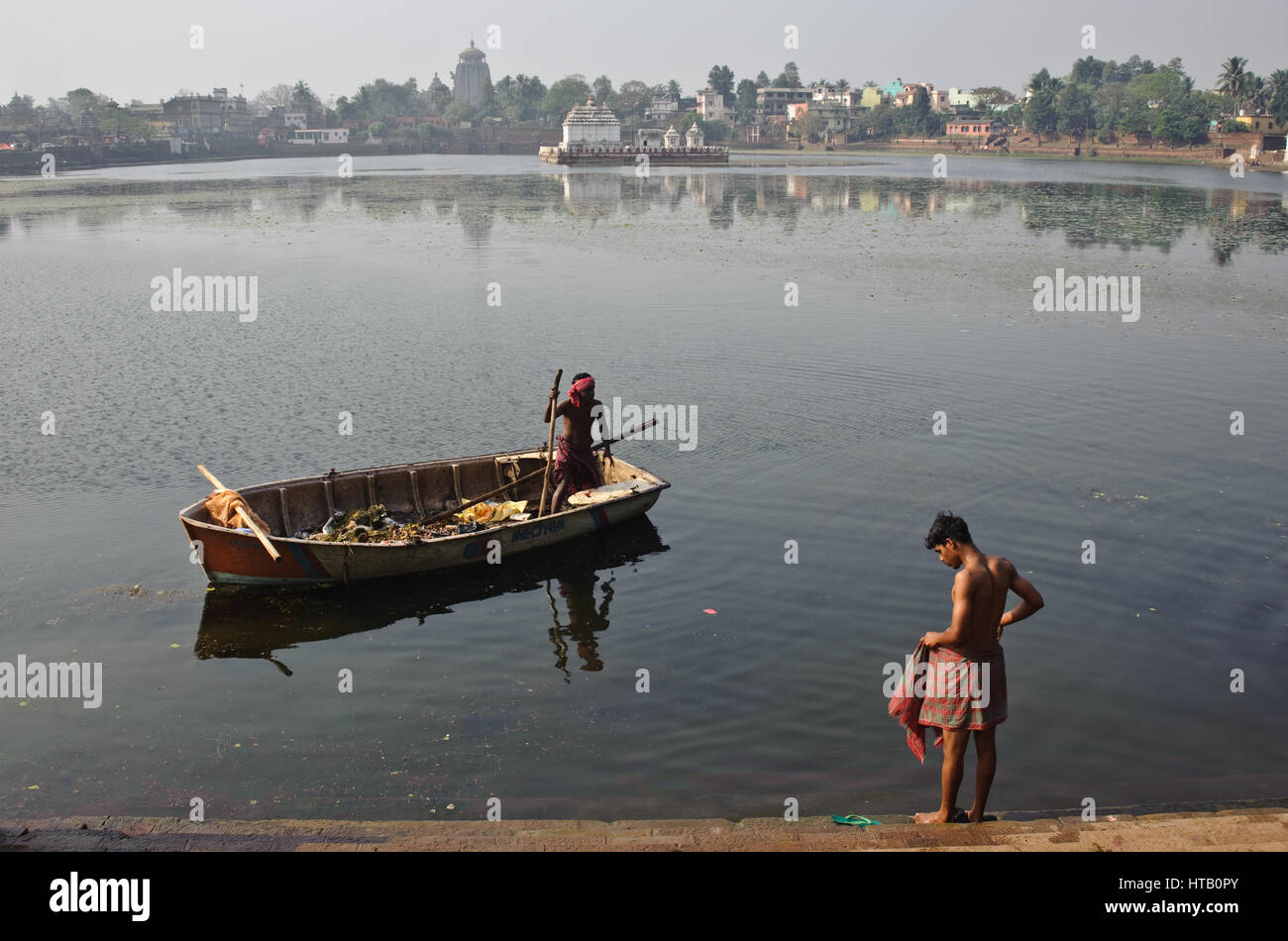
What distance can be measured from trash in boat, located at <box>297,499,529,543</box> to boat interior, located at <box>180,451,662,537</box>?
0.19 m

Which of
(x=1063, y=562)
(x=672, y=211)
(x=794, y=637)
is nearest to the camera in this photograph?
(x=794, y=637)

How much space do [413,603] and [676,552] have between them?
3436mm

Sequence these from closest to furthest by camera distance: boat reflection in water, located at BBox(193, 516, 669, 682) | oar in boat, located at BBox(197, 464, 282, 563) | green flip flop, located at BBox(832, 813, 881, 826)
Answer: green flip flop, located at BBox(832, 813, 881, 826) → boat reflection in water, located at BBox(193, 516, 669, 682) → oar in boat, located at BBox(197, 464, 282, 563)

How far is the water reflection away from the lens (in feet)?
172

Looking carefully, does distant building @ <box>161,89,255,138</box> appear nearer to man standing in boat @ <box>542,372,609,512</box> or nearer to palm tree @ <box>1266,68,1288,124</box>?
palm tree @ <box>1266,68,1288,124</box>

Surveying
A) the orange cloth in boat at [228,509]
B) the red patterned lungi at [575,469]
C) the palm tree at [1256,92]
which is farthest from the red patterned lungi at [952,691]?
the palm tree at [1256,92]

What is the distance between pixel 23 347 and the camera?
2622cm

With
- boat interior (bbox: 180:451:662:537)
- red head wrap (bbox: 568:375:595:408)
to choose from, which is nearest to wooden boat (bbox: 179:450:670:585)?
boat interior (bbox: 180:451:662:537)

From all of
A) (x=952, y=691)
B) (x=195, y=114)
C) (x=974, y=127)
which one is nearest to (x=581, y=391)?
(x=952, y=691)

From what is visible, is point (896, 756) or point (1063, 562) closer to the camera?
point (896, 756)

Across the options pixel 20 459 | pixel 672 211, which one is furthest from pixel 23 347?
pixel 672 211

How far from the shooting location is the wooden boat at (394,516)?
1263 centimetres

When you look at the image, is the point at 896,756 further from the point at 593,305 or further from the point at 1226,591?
the point at 593,305

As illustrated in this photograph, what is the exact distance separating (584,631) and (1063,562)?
233 inches
